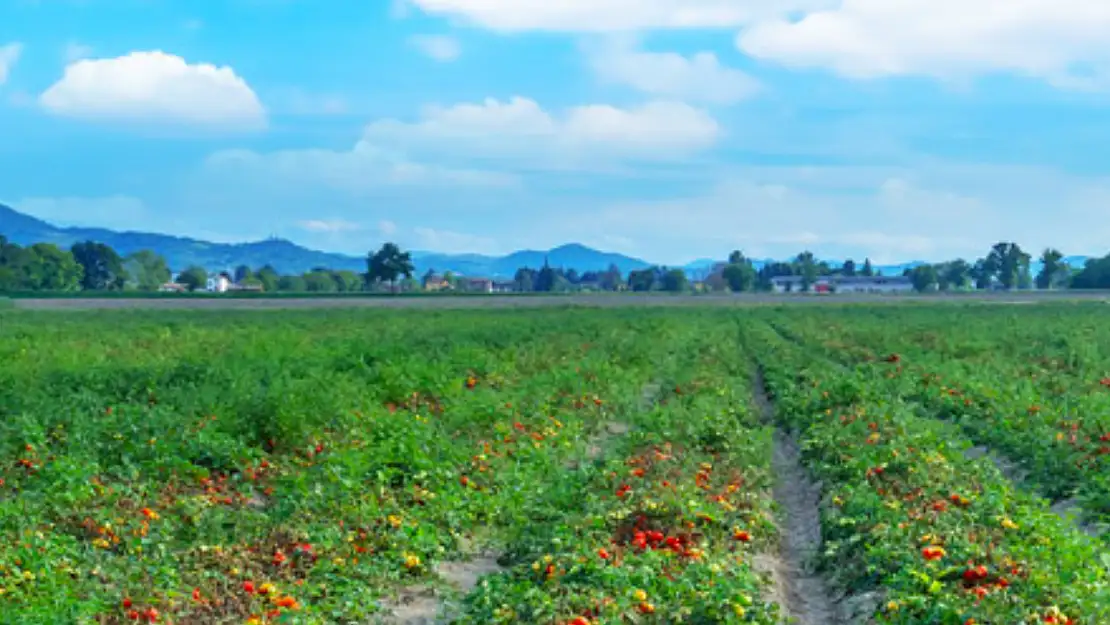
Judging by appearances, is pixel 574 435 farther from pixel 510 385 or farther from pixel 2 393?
pixel 2 393

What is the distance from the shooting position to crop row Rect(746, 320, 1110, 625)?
6.73 metres

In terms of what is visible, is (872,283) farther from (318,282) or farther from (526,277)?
(318,282)

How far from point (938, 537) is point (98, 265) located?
479ft

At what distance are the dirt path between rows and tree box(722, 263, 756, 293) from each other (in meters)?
160

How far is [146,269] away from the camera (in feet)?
578

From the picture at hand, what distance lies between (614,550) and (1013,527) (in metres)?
3.42

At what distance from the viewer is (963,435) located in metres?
15.3

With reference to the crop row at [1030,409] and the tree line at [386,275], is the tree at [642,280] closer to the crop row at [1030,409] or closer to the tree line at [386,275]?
the tree line at [386,275]

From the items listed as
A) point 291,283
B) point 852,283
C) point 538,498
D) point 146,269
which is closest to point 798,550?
point 538,498

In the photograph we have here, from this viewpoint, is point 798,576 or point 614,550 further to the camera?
point 798,576

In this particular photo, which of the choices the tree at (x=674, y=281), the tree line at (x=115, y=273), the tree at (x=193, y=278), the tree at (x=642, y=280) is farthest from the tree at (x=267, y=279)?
the tree at (x=674, y=281)

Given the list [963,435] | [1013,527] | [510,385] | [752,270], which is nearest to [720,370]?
[510,385]

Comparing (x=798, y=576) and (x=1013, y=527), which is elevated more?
(x=1013, y=527)

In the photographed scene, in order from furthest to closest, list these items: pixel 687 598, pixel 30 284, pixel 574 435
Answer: pixel 30 284, pixel 574 435, pixel 687 598
